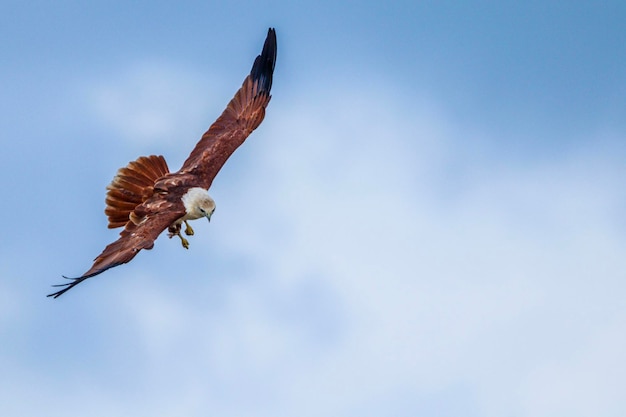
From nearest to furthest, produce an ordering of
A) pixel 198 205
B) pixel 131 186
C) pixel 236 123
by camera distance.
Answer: pixel 198 205
pixel 131 186
pixel 236 123

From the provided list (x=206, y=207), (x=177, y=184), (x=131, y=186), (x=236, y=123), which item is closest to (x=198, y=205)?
(x=206, y=207)

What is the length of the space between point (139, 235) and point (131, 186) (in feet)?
7.66

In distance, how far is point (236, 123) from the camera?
2489 centimetres

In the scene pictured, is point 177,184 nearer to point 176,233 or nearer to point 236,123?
point 176,233

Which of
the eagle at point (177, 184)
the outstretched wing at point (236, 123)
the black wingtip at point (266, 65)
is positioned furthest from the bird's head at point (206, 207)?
the black wingtip at point (266, 65)

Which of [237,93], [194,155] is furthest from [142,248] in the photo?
[237,93]

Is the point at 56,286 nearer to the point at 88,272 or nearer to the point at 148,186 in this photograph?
the point at 88,272

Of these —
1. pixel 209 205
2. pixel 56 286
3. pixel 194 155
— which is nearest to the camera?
pixel 56 286

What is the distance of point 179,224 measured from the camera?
21922mm

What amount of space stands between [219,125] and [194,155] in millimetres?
1173

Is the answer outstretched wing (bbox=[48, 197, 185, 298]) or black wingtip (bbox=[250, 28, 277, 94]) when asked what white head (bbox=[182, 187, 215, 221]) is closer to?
outstretched wing (bbox=[48, 197, 185, 298])

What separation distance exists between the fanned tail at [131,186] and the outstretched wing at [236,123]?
30.1 inches

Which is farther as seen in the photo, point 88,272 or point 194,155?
point 194,155

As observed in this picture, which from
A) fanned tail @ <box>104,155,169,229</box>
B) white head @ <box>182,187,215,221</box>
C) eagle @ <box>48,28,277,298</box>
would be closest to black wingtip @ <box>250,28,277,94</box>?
eagle @ <box>48,28,277,298</box>
